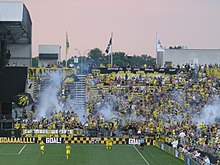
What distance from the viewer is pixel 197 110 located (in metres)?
55.3

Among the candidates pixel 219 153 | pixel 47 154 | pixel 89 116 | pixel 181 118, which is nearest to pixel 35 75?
pixel 89 116

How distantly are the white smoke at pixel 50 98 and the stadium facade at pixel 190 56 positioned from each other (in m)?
24.7

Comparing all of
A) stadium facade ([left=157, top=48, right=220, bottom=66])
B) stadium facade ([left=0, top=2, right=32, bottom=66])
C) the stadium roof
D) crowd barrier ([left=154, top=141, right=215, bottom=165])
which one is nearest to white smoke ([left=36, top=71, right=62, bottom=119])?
stadium facade ([left=0, top=2, right=32, bottom=66])

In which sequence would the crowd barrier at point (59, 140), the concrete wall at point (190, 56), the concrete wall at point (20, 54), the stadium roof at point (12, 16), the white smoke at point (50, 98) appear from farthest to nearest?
the concrete wall at point (190, 56), the concrete wall at point (20, 54), the white smoke at point (50, 98), the crowd barrier at point (59, 140), the stadium roof at point (12, 16)

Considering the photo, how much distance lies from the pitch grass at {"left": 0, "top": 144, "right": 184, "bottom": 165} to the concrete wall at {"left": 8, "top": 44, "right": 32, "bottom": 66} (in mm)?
19509

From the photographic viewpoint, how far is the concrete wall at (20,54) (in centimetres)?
6381

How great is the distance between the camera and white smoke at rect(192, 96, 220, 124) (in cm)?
5356

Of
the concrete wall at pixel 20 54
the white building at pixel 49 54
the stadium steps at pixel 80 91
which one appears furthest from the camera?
the white building at pixel 49 54

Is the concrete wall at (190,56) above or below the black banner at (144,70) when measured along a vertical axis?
above

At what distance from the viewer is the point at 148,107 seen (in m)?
56.2

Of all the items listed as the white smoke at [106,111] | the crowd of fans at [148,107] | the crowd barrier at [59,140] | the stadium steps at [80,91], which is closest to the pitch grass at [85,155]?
the crowd barrier at [59,140]

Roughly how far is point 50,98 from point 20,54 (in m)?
8.43

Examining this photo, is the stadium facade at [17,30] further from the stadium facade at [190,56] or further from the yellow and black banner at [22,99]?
the stadium facade at [190,56]

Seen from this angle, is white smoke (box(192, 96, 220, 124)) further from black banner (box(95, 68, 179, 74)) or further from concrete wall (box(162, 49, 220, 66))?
concrete wall (box(162, 49, 220, 66))
